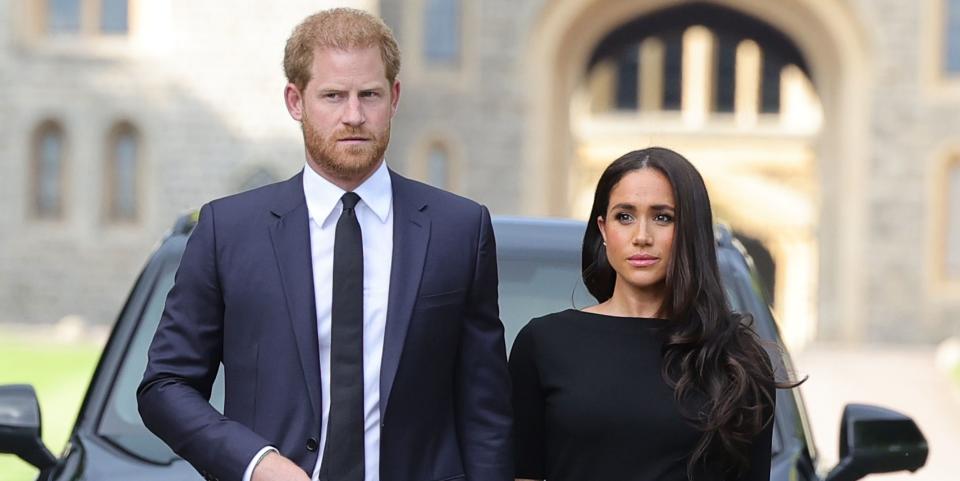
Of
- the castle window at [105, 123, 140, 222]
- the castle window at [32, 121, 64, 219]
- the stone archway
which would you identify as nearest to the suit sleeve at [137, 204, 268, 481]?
the stone archway

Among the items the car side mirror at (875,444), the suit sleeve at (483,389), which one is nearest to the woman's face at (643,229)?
the suit sleeve at (483,389)

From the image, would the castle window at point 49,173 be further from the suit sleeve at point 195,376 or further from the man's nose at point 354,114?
the man's nose at point 354,114

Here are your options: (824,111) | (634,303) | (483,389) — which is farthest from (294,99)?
(824,111)

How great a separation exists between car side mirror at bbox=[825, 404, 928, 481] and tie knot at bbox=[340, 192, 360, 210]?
4.95 feet

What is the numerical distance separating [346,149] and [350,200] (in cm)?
11

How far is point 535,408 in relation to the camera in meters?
2.98

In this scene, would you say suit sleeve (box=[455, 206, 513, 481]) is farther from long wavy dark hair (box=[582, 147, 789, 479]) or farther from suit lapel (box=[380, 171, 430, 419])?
long wavy dark hair (box=[582, 147, 789, 479])

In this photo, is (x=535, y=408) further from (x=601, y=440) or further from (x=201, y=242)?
(x=201, y=242)

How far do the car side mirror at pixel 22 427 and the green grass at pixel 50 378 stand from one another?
200 inches

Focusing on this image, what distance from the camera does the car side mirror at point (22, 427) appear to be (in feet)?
11.7

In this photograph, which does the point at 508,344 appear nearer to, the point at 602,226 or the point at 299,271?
the point at 602,226

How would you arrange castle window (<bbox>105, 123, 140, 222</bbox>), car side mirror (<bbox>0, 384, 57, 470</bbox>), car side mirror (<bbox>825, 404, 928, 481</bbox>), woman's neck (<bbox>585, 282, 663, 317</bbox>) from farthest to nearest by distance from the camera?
castle window (<bbox>105, 123, 140, 222</bbox>), car side mirror (<bbox>825, 404, 928, 481</bbox>), car side mirror (<bbox>0, 384, 57, 470</bbox>), woman's neck (<bbox>585, 282, 663, 317</bbox>)

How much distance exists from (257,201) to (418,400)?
1.56 ft

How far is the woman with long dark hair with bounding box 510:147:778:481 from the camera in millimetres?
2885
